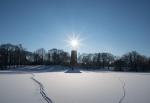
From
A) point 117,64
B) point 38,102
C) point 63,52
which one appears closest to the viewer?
point 38,102

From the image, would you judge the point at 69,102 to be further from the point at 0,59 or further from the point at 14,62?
the point at 14,62

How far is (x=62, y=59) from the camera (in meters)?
106

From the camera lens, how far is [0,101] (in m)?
9.44

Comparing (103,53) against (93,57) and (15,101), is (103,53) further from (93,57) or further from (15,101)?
(15,101)

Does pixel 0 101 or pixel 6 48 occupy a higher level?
pixel 6 48

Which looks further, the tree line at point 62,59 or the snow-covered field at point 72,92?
the tree line at point 62,59

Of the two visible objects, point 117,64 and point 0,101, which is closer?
point 0,101

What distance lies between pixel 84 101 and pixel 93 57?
4280 inches

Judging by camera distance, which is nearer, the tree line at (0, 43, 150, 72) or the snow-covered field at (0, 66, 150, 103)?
the snow-covered field at (0, 66, 150, 103)

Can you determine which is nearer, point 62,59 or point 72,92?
point 72,92

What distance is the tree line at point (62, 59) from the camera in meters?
85.9

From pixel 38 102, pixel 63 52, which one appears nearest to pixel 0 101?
pixel 38 102

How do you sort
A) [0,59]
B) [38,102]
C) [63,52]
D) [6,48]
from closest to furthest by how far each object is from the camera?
[38,102] < [0,59] < [6,48] < [63,52]

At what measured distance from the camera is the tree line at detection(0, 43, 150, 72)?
282 feet
